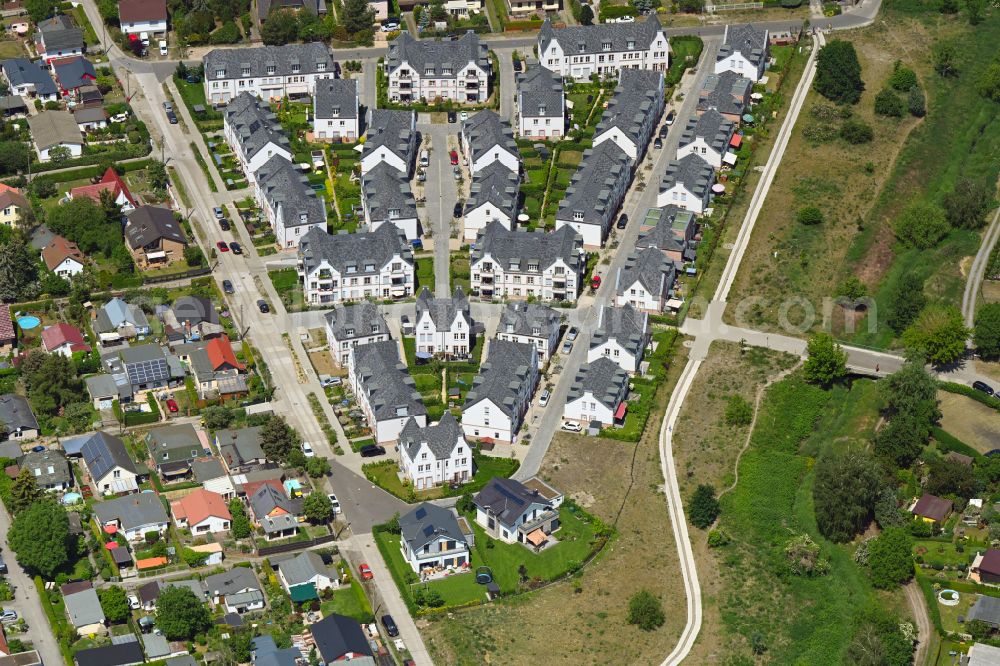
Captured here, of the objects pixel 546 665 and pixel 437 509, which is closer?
pixel 546 665

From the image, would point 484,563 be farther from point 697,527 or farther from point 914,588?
point 914,588

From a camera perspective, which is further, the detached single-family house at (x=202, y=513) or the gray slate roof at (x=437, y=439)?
the gray slate roof at (x=437, y=439)

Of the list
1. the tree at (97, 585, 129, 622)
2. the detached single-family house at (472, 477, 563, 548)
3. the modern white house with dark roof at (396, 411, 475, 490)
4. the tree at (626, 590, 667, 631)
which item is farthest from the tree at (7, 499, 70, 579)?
the tree at (626, 590, 667, 631)

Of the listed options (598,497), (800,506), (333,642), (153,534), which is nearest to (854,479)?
(800,506)

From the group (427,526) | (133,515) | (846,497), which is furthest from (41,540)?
(846,497)

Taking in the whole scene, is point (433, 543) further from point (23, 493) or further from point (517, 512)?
point (23, 493)

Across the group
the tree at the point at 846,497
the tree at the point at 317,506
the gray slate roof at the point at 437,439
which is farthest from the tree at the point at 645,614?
the tree at the point at 317,506

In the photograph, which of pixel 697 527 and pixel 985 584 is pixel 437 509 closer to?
pixel 697 527

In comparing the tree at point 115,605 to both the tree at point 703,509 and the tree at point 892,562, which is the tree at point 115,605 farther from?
the tree at point 892,562
